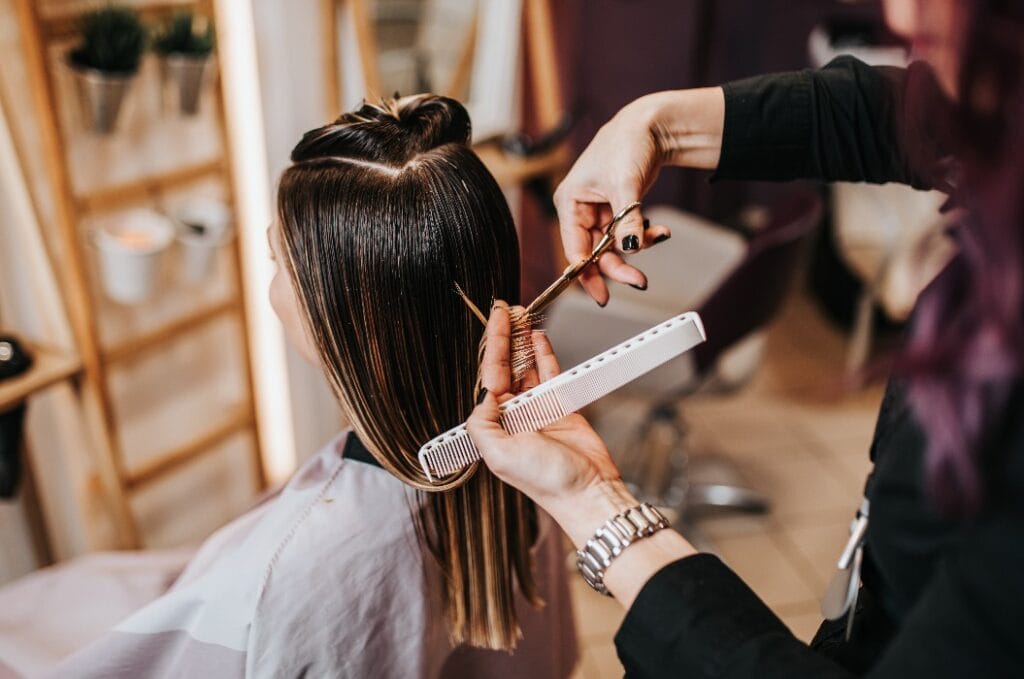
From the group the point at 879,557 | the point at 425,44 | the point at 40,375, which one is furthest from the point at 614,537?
the point at 425,44

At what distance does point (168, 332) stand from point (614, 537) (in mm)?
1349

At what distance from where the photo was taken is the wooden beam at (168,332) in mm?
1652

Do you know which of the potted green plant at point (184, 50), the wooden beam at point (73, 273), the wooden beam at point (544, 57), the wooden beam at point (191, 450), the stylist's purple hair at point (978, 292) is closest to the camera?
the stylist's purple hair at point (978, 292)

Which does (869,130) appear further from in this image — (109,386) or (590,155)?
(109,386)

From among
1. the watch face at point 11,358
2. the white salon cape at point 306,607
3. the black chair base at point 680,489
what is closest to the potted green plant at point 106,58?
the watch face at point 11,358

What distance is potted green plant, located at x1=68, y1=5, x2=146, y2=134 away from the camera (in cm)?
143

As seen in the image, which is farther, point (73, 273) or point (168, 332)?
point (168, 332)

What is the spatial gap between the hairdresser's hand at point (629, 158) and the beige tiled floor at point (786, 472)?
1005mm

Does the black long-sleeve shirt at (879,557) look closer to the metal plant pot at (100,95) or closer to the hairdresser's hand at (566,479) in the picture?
the hairdresser's hand at (566,479)

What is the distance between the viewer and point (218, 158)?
5.73 feet

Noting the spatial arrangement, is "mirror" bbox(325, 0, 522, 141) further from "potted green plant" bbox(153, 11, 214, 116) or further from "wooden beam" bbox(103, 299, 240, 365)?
"wooden beam" bbox(103, 299, 240, 365)

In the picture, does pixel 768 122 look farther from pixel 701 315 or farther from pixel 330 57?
pixel 330 57

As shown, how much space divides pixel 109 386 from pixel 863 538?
151 cm

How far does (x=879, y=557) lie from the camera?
66 centimetres
